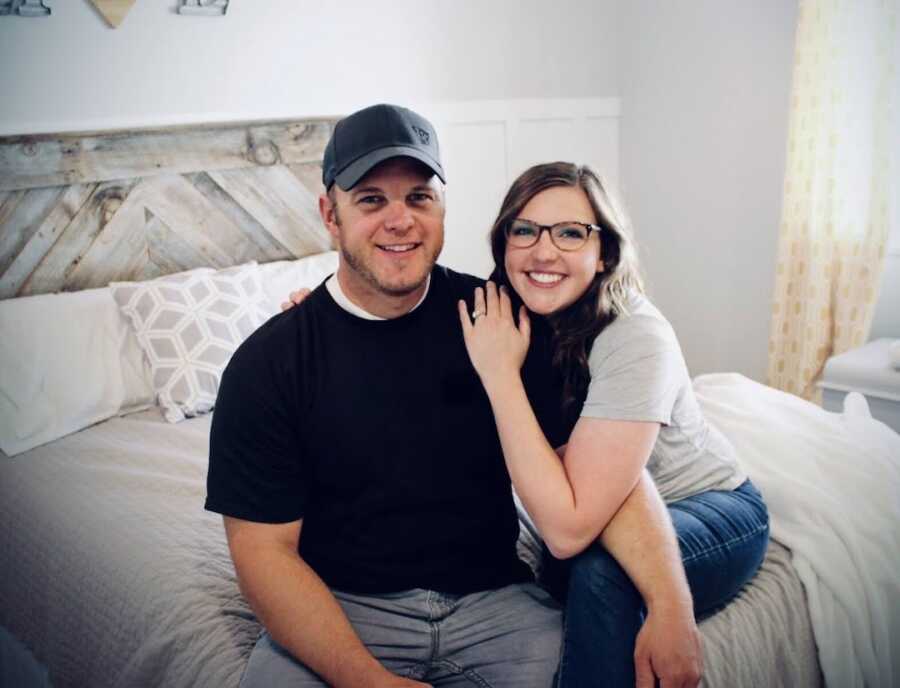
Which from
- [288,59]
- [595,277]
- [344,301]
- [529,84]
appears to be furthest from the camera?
[529,84]

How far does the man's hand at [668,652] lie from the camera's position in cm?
108

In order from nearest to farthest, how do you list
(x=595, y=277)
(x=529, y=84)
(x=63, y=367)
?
(x=595, y=277)
(x=63, y=367)
(x=529, y=84)

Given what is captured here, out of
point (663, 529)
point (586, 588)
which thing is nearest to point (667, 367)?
point (663, 529)

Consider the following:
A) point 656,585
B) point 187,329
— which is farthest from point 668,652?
point 187,329

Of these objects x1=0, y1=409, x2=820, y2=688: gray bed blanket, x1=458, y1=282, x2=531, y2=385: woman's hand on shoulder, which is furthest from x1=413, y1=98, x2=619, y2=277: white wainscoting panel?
x1=458, y1=282, x2=531, y2=385: woman's hand on shoulder

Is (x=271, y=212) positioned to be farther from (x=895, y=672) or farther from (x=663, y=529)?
(x=895, y=672)

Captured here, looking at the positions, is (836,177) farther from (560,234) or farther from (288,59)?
(288,59)

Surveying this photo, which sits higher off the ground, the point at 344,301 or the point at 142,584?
the point at 344,301

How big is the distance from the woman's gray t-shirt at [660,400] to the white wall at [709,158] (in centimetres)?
202

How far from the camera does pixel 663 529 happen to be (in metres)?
1.20

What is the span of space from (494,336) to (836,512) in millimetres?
743

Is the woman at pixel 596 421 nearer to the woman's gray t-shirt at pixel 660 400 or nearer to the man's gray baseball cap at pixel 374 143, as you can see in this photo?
the woman's gray t-shirt at pixel 660 400

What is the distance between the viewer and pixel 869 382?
88.4 inches

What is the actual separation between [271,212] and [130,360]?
812 millimetres
